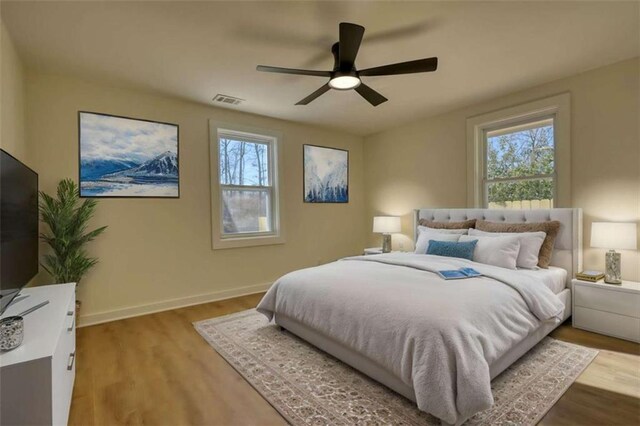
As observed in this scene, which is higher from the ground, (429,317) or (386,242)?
(386,242)

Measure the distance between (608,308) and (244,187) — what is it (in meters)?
4.18

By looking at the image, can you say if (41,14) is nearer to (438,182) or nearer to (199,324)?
(199,324)

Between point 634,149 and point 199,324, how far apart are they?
4.55 metres

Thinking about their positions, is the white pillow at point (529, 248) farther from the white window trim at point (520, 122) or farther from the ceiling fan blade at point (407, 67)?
the ceiling fan blade at point (407, 67)

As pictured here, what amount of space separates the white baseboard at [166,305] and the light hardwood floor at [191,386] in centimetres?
27

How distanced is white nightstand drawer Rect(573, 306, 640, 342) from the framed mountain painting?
14.6 feet

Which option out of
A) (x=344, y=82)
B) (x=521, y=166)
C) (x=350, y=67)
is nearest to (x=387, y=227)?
(x=521, y=166)

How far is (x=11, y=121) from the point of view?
2.41 meters

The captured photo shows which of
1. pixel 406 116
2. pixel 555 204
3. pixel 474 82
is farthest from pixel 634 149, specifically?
pixel 406 116

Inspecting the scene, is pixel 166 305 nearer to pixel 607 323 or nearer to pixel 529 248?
pixel 529 248

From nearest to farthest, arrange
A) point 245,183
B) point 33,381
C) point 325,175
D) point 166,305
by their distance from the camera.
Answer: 1. point 33,381
2. point 166,305
3. point 245,183
4. point 325,175

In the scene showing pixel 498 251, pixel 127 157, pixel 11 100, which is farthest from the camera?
pixel 127 157

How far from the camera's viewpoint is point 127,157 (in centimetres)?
341

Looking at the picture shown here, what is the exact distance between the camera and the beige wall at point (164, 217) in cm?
304
